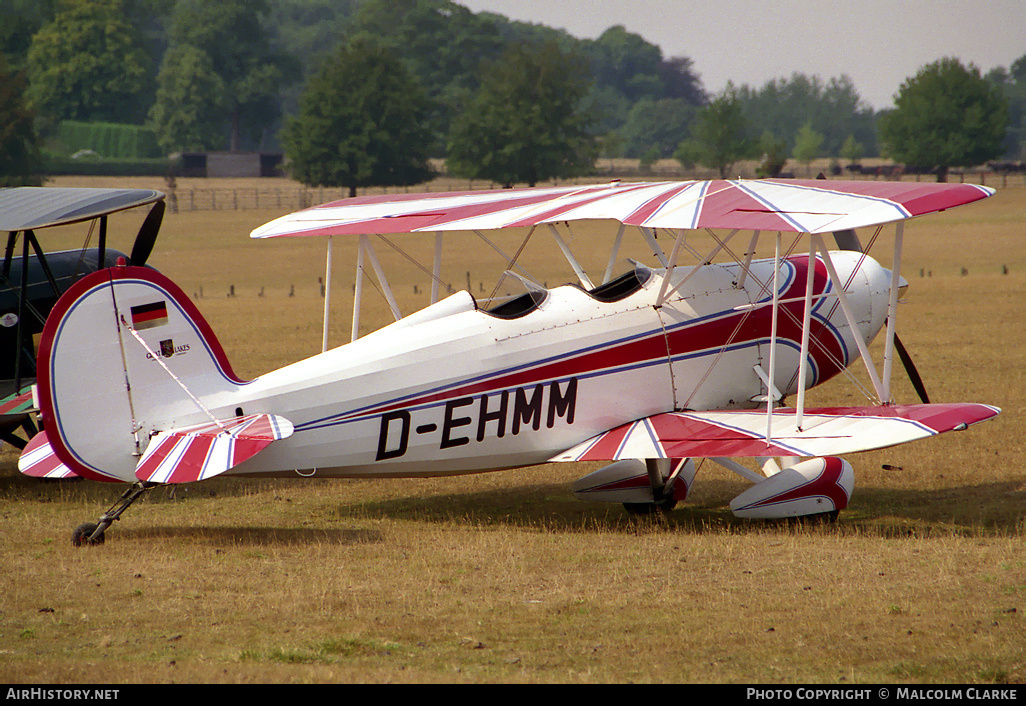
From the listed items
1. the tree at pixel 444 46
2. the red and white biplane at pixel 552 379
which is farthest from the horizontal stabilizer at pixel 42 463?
the tree at pixel 444 46

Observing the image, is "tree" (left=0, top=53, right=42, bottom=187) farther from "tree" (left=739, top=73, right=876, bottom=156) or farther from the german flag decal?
"tree" (left=739, top=73, right=876, bottom=156)

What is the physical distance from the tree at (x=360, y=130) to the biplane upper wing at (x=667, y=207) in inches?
2362

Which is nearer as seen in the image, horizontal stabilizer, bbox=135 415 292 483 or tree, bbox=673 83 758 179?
horizontal stabilizer, bbox=135 415 292 483

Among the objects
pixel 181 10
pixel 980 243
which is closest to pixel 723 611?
pixel 980 243

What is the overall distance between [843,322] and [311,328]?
14.3 metres

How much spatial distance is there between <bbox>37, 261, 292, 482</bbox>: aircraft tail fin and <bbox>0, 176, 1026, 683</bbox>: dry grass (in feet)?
2.50

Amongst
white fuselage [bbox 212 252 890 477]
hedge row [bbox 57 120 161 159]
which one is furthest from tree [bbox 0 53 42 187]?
white fuselage [bbox 212 252 890 477]

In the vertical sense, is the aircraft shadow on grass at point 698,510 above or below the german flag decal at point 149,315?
below

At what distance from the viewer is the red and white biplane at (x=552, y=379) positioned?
7812mm

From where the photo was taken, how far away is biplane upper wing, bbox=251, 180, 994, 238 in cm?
794

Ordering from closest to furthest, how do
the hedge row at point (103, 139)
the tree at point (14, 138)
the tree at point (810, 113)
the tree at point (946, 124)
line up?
the tree at point (14, 138)
the tree at point (946, 124)
the hedge row at point (103, 139)
the tree at point (810, 113)

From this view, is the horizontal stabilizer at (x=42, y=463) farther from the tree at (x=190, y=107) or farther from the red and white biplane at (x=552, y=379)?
the tree at (x=190, y=107)

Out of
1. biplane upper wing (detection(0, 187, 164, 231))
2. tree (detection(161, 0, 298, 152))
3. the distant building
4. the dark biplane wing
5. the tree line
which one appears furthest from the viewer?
tree (detection(161, 0, 298, 152))
